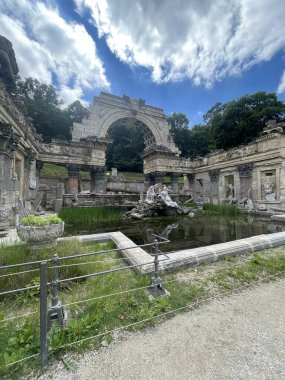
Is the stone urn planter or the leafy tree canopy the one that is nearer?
the stone urn planter

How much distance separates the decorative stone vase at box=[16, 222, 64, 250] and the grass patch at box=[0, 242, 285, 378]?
83 cm

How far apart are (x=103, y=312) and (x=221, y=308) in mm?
1512

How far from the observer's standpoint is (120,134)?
4006cm

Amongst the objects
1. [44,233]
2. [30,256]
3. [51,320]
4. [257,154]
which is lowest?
[51,320]

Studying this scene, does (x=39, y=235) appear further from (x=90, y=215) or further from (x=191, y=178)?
(x=191, y=178)

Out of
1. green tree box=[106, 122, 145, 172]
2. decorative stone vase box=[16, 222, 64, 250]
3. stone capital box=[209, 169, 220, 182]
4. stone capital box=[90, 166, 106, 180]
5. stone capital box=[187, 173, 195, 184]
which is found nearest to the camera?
decorative stone vase box=[16, 222, 64, 250]

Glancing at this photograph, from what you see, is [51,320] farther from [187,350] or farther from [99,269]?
[187,350]

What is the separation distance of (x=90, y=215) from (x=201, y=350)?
905cm

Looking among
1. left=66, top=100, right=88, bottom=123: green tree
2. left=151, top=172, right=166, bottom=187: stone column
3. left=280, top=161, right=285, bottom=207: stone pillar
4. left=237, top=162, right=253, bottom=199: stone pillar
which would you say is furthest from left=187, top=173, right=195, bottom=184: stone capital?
left=66, top=100, right=88, bottom=123: green tree

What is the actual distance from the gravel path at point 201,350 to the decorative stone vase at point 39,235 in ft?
7.05

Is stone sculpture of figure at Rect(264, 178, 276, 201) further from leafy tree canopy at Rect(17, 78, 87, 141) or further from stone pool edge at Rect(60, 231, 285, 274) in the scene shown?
leafy tree canopy at Rect(17, 78, 87, 141)

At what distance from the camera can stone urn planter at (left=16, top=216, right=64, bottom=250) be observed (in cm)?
314

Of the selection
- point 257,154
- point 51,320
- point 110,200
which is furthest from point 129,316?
point 257,154

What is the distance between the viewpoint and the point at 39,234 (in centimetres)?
318
